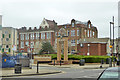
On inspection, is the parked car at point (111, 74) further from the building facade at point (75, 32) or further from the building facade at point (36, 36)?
the building facade at point (36, 36)

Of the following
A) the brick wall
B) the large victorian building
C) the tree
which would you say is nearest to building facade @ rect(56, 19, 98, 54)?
the large victorian building

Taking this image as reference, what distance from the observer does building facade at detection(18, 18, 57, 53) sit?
86.6m

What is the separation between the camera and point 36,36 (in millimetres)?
90688

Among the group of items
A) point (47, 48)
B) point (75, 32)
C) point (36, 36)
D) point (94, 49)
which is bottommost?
point (94, 49)

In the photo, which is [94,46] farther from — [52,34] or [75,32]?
[52,34]

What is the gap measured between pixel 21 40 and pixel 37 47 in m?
11.7

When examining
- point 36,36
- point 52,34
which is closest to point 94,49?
point 52,34

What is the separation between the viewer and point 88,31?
86312 mm

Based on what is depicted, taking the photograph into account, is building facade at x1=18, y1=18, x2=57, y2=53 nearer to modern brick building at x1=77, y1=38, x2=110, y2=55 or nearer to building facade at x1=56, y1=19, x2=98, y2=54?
building facade at x1=56, y1=19, x2=98, y2=54

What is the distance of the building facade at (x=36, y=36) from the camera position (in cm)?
8662

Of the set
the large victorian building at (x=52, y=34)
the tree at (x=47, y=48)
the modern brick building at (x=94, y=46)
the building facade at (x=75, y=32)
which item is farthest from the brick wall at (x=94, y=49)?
the tree at (x=47, y=48)

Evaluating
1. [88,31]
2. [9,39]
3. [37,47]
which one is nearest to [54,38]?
[37,47]

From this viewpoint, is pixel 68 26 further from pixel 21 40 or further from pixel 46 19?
pixel 21 40

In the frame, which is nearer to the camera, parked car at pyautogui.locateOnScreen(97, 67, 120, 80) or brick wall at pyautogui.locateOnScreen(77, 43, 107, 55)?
parked car at pyautogui.locateOnScreen(97, 67, 120, 80)
